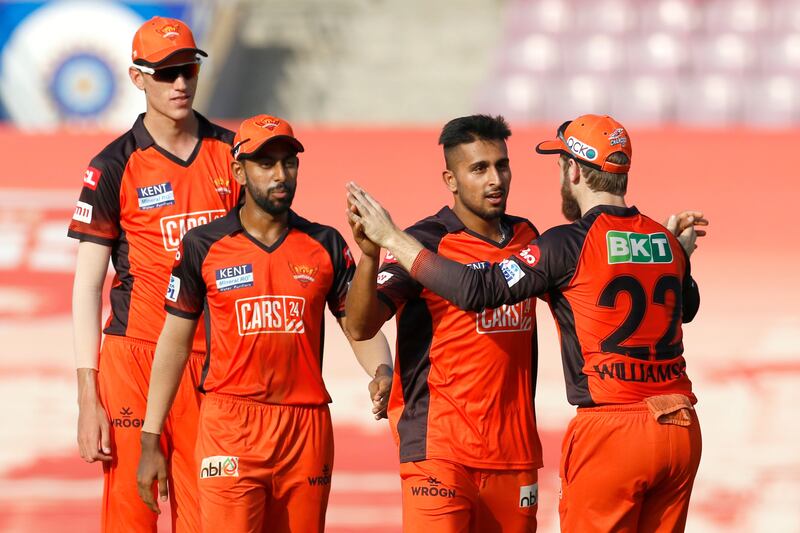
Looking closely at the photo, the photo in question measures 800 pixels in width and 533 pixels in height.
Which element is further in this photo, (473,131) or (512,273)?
(473,131)

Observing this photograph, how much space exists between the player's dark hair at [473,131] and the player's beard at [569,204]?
0.32 metres

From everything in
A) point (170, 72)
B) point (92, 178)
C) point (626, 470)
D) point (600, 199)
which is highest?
point (170, 72)

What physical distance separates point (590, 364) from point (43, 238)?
5.59 meters

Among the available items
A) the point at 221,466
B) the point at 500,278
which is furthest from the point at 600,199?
the point at 221,466

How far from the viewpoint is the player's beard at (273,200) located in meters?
4.46

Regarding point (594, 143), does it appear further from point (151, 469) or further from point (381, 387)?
point (151, 469)

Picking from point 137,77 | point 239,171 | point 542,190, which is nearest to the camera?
point 239,171

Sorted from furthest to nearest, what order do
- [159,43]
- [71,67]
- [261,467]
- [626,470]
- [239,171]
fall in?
[71,67]
[159,43]
[239,171]
[261,467]
[626,470]

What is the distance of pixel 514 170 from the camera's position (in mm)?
8945

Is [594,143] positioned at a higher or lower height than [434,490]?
higher

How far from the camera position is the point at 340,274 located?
15.1 ft

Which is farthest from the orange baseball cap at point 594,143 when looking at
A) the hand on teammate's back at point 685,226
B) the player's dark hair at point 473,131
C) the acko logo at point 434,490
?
the acko logo at point 434,490

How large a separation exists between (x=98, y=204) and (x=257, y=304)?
83 centimetres

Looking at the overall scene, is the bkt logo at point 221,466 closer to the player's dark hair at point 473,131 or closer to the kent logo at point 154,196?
the kent logo at point 154,196
